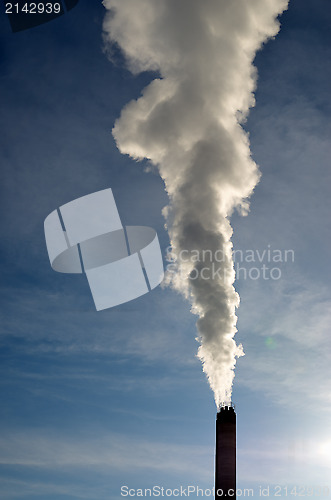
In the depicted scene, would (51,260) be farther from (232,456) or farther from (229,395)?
(232,456)

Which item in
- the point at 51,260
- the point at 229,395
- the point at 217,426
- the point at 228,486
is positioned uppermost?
the point at 51,260

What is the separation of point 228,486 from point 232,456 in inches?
59.6

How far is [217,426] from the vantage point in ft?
84.9

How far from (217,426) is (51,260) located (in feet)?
51.9

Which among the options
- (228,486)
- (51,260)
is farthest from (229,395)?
(51,260)

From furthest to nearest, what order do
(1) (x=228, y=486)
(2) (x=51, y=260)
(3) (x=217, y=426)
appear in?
1. (2) (x=51, y=260)
2. (3) (x=217, y=426)
3. (1) (x=228, y=486)

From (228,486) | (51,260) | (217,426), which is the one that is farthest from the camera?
(51,260)

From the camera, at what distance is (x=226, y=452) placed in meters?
24.5

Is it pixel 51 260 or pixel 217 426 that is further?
pixel 51 260

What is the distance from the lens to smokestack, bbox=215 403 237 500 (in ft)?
78.0

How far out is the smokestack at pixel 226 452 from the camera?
23.8m

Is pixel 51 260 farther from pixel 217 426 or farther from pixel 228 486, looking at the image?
pixel 228 486

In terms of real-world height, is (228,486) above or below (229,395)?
below

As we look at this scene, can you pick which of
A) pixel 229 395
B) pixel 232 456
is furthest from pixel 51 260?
pixel 232 456
